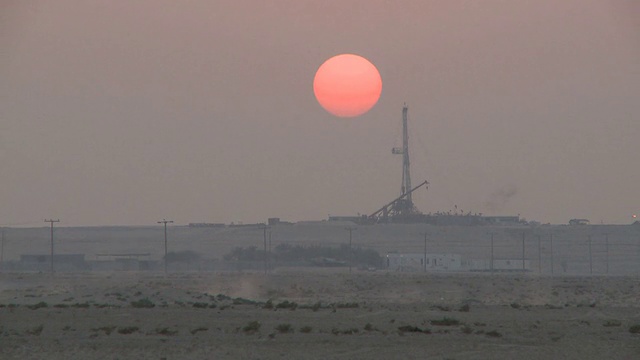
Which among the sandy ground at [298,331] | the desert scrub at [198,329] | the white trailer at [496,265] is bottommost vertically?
the white trailer at [496,265]

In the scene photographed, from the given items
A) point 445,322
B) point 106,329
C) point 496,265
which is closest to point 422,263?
point 496,265

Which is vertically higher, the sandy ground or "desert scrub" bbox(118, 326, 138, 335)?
"desert scrub" bbox(118, 326, 138, 335)

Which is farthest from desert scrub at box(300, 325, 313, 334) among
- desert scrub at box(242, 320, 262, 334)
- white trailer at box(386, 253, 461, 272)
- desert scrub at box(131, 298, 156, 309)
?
white trailer at box(386, 253, 461, 272)

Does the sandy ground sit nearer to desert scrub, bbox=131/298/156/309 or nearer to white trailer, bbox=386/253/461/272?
desert scrub, bbox=131/298/156/309

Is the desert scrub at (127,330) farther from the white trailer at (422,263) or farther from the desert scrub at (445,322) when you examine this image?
the white trailer at (422,263)

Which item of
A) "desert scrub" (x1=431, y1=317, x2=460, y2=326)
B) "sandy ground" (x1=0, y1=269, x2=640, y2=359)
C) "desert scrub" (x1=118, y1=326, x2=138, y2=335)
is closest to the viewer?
"sandy ground" (x1=0, y1=269, x2=640, y2=359)

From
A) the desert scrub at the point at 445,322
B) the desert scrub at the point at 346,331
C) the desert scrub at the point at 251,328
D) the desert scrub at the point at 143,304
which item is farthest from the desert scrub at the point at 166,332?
the desert scrub at the point at 143,304

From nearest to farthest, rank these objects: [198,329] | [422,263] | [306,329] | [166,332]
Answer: [166,332] → [306,329] → [198,329] → [422,263]

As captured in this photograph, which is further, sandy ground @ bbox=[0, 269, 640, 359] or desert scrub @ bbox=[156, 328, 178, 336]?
desert scrub @ bbox=[156, 328, 178, 336]

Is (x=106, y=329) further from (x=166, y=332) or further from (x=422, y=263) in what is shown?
(x=422, y=263)

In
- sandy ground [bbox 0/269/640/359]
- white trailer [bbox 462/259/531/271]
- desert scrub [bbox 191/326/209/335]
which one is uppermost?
desert scrub [bbox 191/326/209/335]

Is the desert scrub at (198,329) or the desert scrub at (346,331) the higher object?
the desert scrub at (198,329)

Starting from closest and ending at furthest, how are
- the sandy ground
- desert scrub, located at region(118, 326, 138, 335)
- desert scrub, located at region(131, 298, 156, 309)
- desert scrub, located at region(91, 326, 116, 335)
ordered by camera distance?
the sandy ground < desert scrub, located at region(118, 326, 138, 335) < desert scrub, located at region(91, 326, 116, 335) < desert scrub, located at region(131, 298, 156, 309)

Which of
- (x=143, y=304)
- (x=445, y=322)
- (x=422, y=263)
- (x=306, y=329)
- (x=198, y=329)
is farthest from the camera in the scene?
(x=422, y=263)
